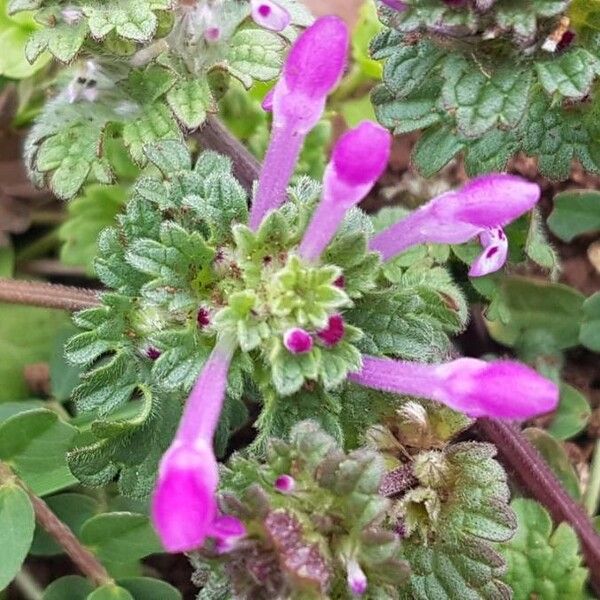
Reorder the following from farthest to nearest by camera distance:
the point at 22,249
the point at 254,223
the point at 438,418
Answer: the point at 22,249 → the point at 438,418 → the point at 254,223

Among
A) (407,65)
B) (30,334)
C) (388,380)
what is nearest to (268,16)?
(407,65)

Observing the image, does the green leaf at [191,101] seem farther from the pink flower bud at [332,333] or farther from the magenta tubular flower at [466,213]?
the pink flower bud at [332,333]

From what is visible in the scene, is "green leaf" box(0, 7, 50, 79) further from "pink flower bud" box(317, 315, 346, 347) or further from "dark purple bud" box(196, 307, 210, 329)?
"pink flower bud" box(317, 315, 346, 347)

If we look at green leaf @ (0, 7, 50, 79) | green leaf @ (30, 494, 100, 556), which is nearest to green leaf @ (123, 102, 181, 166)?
green leaf @ (0, 7, 50, 79)

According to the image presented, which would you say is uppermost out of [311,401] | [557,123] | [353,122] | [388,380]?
[557,123]

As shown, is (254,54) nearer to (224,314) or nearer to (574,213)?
(224,314)

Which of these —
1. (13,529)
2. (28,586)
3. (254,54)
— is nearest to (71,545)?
(13,529)

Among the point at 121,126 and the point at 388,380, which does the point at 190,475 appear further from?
the point at 121,126

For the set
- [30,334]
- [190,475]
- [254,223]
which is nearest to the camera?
[190,475]
